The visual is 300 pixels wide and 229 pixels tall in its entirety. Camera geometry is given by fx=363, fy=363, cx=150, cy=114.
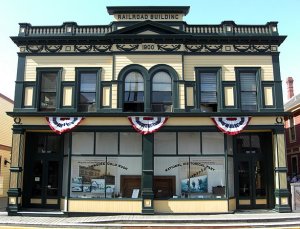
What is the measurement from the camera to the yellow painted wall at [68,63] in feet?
62.1

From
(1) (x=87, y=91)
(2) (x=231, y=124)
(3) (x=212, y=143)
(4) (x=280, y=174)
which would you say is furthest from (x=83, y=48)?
(4) (x=280, y=174)

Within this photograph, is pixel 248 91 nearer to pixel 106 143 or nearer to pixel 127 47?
pixel 127 47

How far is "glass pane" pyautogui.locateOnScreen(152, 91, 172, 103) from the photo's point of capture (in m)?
18.6

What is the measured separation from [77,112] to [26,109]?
2795 millimetres

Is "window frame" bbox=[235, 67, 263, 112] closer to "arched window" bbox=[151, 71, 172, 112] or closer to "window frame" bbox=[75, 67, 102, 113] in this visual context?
"arched window" bbox=[151, 71, 172, 112]

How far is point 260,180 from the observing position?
754 inches

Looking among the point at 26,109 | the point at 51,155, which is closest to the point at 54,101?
the point at 26,109

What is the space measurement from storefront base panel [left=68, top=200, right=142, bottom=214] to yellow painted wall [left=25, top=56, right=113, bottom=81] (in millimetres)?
6223

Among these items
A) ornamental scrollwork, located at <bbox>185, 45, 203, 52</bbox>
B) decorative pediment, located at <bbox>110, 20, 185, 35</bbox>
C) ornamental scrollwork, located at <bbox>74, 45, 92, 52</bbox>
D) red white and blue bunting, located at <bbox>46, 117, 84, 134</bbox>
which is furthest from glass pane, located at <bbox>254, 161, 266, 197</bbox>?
ornamental scrollwork, located at <bbox>74, 45, 92, 52</bbox>

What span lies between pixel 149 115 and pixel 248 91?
539cm

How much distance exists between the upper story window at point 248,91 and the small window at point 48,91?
382 inches

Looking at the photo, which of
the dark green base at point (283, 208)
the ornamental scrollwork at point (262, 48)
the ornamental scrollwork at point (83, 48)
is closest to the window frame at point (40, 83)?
the ornamental scrollwork at point (83, 48)

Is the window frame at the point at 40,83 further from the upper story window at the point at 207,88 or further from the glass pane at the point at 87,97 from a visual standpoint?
the upper story window at the point at 207,88

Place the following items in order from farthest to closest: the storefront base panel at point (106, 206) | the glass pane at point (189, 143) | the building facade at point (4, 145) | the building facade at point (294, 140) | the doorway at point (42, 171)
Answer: the building facade at point (294, 140) < the building facade at point (4, 145) < the doorway at point (42, 171) < the glass pane at point (189, 143) < the storefront base panel at point (106, 206)
